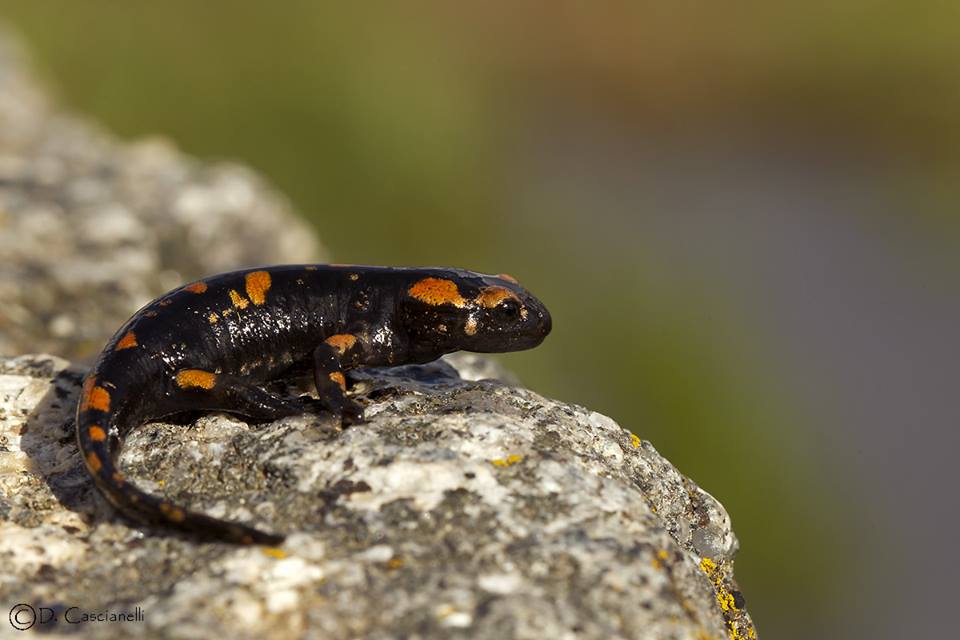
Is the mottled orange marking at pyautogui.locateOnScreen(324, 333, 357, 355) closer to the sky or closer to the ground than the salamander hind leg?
closer to the sky

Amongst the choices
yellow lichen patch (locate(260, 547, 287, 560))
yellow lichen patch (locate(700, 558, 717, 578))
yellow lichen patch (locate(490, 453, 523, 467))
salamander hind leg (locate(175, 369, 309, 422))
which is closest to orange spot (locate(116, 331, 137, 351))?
salamander hind leg (locate(175, 369, 309, 422))

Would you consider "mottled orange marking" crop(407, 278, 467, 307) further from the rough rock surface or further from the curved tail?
the rough rock surface

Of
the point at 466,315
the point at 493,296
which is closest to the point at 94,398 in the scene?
the point at 466,315

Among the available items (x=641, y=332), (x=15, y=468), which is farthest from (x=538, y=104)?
(x=15, y=468)

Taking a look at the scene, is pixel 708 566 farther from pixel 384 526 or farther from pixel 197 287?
pixel 197 287

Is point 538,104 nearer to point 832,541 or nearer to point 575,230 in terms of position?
point 575,230
